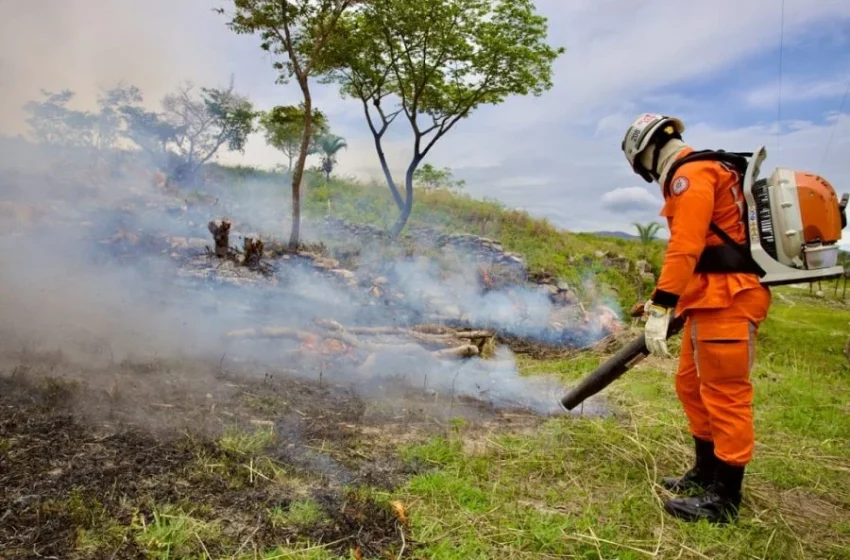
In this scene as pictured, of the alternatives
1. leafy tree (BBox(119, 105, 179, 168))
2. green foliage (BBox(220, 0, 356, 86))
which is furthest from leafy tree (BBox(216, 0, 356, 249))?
leafy tree (BBox(119, 105, 179, 168))

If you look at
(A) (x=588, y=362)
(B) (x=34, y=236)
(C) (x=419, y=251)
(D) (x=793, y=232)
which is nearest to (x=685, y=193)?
(D) (x=793, y=232)

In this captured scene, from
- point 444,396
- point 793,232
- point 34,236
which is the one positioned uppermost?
point 793,232

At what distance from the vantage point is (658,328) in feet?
9.61

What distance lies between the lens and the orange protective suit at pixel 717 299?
2.76 metres

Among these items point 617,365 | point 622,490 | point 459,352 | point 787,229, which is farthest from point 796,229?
point 459,352

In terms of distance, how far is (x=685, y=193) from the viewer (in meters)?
2.81

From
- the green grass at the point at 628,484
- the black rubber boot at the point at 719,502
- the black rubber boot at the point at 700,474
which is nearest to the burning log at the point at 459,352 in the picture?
the green grass at the point at 628,484

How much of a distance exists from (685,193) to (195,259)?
8299 millimetres

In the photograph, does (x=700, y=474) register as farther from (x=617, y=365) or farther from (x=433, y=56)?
(x=433, y=56)

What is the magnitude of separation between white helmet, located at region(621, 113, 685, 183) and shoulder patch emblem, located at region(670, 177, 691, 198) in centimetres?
37

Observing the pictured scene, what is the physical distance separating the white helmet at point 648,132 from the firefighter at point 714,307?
0.17m

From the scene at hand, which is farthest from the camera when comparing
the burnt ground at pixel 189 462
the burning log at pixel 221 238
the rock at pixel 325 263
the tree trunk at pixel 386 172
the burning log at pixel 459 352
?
the tree trunk at pixel 386 172

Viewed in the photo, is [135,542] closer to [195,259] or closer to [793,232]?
[793,232]

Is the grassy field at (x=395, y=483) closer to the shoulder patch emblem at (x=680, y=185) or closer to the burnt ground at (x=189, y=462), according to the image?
the burnt ground at (x=189, y=462)
